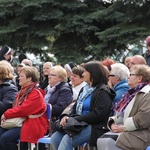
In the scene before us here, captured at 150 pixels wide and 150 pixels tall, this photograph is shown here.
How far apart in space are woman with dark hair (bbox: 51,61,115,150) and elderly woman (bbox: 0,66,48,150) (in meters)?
0.65

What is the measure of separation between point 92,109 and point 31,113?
50.8 inches

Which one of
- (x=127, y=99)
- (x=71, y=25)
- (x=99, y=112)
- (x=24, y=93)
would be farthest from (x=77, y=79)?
(x=71, y=25)

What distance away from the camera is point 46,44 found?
15891 mm

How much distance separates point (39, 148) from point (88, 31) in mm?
8642

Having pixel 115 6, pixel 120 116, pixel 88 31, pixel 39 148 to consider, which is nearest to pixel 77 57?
pixel 88 31

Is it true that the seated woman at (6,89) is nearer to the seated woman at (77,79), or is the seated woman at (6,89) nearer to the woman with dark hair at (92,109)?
the seated woman at (77,79)

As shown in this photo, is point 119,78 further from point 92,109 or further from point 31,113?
point 31,113

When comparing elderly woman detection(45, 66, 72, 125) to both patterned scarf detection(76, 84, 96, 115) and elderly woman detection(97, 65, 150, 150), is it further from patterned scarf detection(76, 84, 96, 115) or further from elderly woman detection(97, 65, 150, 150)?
elderly woman detection(97, 65, 150, 150)

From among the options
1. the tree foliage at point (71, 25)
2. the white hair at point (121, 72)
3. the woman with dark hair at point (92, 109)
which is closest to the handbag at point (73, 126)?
the woman with dark hair at point (92, 109)

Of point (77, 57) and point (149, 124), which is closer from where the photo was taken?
point (149, 124)

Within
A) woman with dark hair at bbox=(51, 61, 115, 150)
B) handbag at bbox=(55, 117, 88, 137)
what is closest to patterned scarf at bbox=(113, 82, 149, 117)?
woman with dark hair at bbox=(51, 61, 115, 150)

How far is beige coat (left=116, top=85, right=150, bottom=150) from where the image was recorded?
5.42 metres

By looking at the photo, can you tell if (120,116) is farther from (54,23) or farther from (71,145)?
(54,23)

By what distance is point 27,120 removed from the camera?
7.24 meters
